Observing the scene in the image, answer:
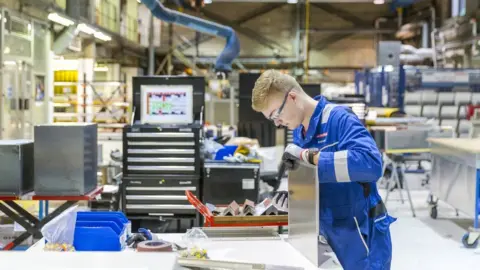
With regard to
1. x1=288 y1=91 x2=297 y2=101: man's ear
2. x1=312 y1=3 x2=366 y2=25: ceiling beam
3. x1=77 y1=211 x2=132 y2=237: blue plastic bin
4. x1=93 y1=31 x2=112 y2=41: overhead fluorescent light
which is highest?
x1=312 y1=3 x2=366 y2=25: ceiling beam

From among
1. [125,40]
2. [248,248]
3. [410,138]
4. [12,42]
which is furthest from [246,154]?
[125,40]

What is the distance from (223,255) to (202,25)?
10324mm

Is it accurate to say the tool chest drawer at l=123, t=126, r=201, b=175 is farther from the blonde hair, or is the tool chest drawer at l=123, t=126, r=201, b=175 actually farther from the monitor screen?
the blonde hair

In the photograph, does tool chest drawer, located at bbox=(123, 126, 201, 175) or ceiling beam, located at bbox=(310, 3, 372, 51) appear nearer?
tool chest drawer, located at bbox=(123, 126, 201, 175)

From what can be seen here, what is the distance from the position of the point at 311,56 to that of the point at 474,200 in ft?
46.6

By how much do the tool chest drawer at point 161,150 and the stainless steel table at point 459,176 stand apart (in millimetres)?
2578

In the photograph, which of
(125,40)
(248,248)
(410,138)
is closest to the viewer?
(248,248)

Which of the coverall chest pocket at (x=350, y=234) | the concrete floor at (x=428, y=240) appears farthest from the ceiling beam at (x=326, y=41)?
the coverall chest pocket at (x=350, y=234)

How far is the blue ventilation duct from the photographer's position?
1069cm

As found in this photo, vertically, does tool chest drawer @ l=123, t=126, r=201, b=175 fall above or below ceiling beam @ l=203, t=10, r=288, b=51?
below

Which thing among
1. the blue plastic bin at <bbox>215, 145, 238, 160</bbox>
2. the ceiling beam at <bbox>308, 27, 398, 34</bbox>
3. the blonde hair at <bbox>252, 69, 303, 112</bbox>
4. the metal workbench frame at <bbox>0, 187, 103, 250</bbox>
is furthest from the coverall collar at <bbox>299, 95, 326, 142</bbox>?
the ceiling beam at <bbox>308, 27, 398, 34</bbox>

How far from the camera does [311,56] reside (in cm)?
1927

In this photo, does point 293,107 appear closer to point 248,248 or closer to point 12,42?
point 248,248

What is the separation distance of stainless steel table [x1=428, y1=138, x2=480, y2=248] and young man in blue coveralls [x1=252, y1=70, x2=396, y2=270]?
3535 mm
